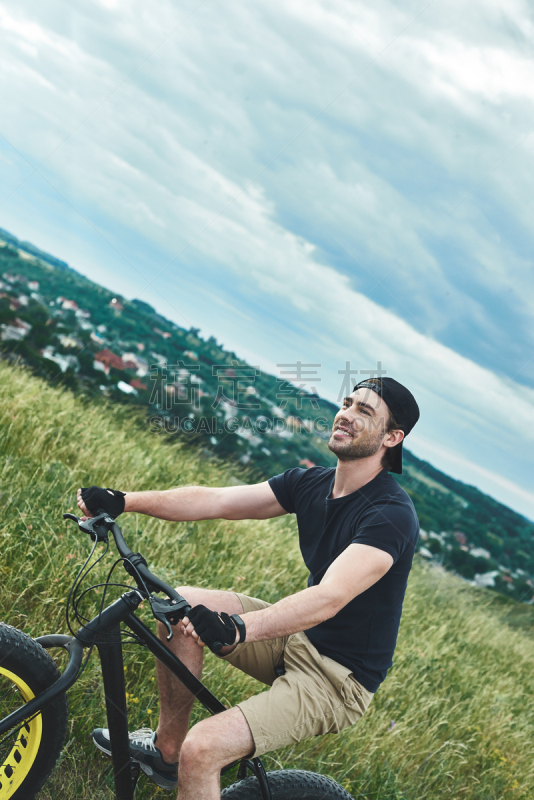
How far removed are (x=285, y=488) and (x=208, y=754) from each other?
113 cm

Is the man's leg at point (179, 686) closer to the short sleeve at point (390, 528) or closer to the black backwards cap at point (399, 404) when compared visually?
the short sleeve at point (390, 528)

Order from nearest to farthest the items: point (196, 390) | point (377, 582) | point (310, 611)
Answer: point (310, 611) → point (377, 582) → point (196, 390)

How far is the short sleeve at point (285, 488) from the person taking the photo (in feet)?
8.97

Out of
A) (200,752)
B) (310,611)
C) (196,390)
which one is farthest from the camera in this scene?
(196,390)

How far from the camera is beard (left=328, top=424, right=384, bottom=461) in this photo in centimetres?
254

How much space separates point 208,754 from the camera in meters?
1.93

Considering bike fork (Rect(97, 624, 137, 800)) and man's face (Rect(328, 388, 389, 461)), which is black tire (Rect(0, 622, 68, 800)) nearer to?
bike fork (Rect(97, 624, 137, 800))

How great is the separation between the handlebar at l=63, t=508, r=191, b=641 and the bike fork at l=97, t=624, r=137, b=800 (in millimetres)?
218

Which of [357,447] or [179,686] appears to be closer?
[179,686]

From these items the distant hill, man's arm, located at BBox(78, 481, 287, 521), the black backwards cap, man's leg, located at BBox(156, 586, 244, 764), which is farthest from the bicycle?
the distant hill

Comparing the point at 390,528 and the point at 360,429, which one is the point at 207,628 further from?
the point at 360,429

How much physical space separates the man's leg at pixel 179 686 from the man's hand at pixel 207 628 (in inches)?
17.2

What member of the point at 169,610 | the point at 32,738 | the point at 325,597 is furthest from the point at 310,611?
the point at 32,738

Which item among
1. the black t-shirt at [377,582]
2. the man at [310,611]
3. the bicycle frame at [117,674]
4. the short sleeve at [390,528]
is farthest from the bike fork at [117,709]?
the short sleeve at [390,528]
